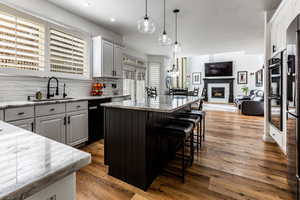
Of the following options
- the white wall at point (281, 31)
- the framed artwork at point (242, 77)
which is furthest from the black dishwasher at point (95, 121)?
the framed artwork at point (242, 77)

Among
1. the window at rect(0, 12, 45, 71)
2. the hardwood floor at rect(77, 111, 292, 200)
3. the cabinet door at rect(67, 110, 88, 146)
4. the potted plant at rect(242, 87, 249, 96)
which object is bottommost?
the hardwood floor at rect(77, 111, 292, 200)

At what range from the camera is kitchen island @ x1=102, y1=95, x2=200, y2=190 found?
5.68ft

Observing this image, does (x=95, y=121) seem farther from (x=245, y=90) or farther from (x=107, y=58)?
(x=245, y=90)

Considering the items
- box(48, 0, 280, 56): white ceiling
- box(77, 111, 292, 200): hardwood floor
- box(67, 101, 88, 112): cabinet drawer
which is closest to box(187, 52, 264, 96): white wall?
box(48, 0, 280, 56): white ceiling

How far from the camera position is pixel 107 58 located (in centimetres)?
374

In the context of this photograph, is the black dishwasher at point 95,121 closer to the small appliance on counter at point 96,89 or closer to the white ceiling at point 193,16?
the small appliance on counter at point 96,89

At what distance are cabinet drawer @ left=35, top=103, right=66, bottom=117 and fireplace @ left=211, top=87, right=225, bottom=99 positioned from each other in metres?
10.7

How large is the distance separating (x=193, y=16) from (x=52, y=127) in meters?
3.66

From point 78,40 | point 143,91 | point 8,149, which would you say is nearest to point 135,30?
point 78,40

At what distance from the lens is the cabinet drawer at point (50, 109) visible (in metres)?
2.22

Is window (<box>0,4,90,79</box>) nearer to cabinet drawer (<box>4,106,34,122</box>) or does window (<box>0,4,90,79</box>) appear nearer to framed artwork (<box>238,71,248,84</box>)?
cabinet drawer (<box>4,106,34,122</box>)

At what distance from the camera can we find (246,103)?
6137mm

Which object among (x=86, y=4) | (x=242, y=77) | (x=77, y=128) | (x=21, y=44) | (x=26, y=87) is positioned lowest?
(x=77, y=128)

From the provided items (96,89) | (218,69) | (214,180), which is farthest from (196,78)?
(214,180)
